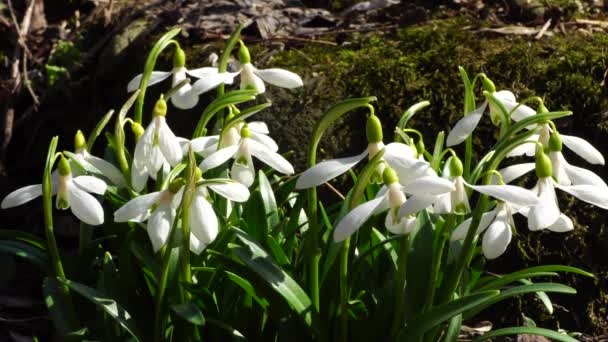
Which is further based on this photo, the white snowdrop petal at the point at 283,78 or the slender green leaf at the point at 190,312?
the white snowdrop petal at the point at 283,78

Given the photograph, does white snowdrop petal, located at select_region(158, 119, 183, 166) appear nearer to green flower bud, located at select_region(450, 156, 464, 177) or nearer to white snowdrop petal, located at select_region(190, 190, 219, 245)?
white snowdrop petal, located at select_region(190, 190, 219, 245)

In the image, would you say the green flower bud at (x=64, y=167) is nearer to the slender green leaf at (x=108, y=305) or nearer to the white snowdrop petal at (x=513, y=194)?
the slender green leaf at (x=108, y=305)

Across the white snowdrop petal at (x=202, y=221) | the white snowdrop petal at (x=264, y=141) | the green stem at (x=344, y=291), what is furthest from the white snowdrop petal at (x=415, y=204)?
the white snowdrop petal at (x=264, y=141)

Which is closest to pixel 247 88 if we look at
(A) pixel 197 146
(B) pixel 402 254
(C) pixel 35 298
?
(A) pixel 197 146

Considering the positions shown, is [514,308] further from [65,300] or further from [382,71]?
[65,300]

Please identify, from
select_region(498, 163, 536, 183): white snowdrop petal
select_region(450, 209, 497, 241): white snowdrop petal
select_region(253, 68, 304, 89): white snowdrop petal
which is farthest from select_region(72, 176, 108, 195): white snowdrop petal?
select_region(498, 163, 536, 183): white snowdrop petal

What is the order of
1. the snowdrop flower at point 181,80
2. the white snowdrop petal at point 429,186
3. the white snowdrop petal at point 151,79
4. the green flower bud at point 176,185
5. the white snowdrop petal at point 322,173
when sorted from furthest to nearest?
the white snowdrop petal at point 151,79
the snowdrop flower at point 181,80
the green flower bud at point 176,185
the white snowdrop petal at point 322,173
the white snowdrop petal at point 429,186

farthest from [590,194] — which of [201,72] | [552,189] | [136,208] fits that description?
[201,72]
